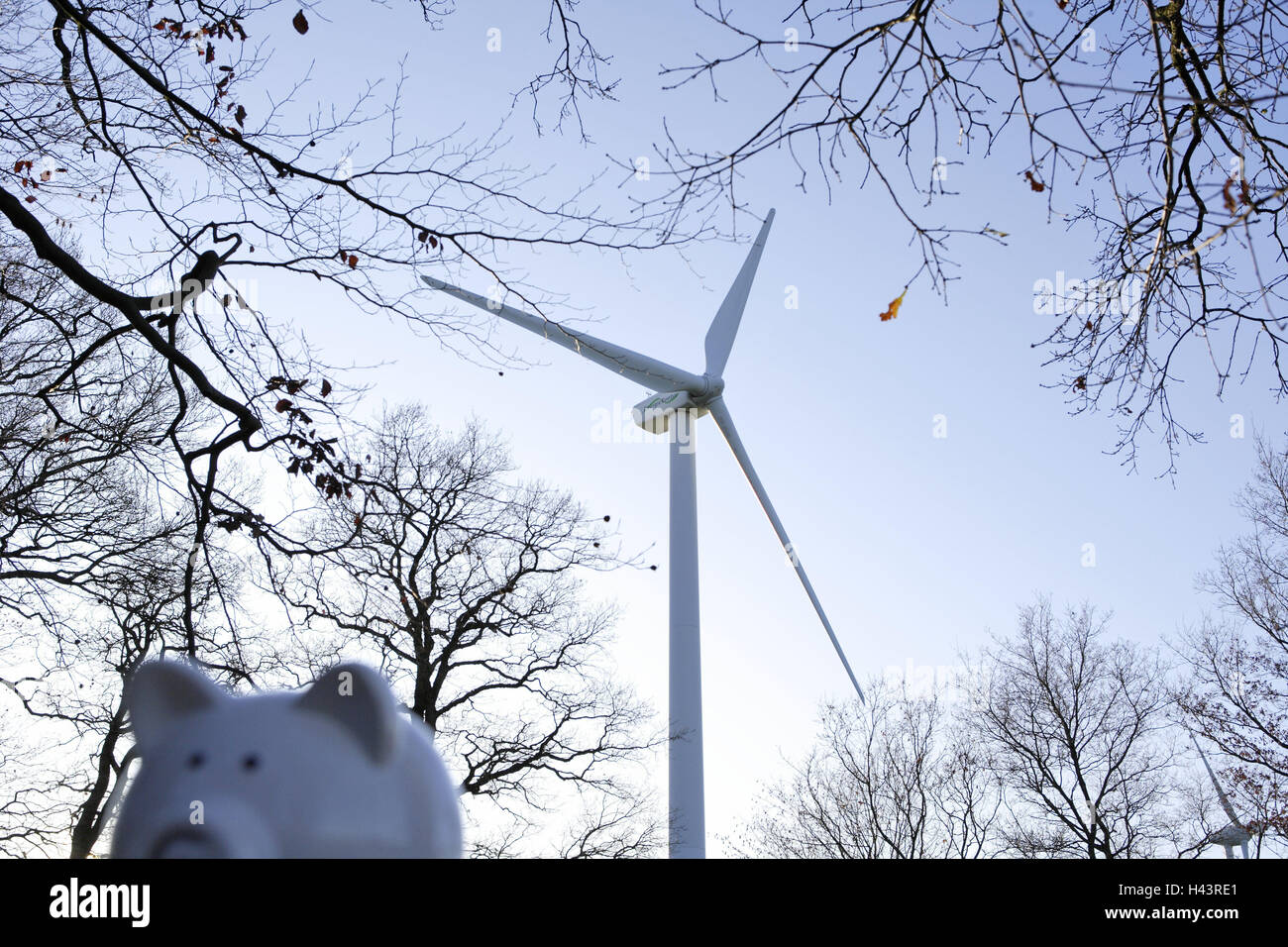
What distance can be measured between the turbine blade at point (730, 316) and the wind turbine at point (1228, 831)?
37.7 feet

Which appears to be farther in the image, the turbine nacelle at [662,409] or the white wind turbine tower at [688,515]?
the turbine nacelle at [662,409]

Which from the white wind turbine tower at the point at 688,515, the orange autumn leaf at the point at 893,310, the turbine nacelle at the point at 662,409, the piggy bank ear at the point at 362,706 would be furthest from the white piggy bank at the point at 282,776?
the turbine nacelle at the point at 662,409

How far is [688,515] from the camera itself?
58.0 ft

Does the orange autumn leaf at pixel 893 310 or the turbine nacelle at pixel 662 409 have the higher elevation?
the turbine nacelle at pixel 662 409

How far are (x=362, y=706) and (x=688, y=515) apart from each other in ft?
52.5

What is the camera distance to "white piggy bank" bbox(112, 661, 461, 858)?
1552 mm

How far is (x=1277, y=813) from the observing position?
15.8 meters

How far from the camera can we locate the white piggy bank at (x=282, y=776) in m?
1.55

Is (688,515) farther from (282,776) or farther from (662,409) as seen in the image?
(282,776)

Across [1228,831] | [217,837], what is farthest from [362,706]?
[1228,831]

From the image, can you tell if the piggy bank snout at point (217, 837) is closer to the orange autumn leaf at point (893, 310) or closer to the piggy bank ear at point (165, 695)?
the piggy bank ear at point (165, 695)
